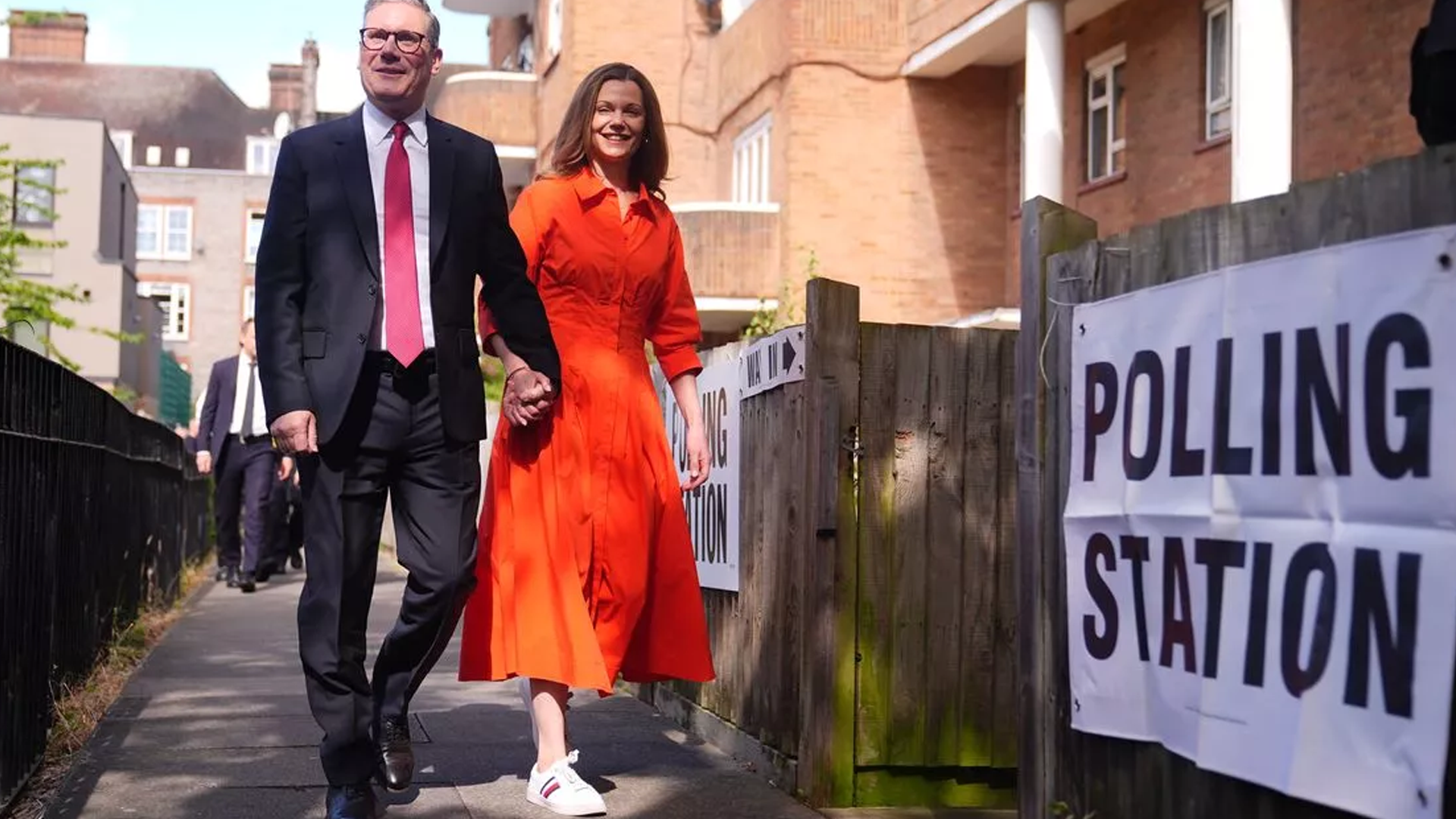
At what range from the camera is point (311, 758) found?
7.09 m

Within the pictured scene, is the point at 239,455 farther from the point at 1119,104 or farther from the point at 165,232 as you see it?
the point at 165,232

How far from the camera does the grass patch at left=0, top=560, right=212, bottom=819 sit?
6.31m

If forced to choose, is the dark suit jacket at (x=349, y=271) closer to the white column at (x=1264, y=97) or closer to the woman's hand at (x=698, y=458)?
the woman's hand at (x=698, y=458)

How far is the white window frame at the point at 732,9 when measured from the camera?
30891 millimetres

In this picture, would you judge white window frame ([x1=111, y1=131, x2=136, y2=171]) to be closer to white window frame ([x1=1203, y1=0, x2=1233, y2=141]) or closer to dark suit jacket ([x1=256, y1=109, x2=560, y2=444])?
white window frame ([x1=1203, y1=0, x2=1233, y2=141])

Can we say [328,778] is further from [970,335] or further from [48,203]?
[48,203]

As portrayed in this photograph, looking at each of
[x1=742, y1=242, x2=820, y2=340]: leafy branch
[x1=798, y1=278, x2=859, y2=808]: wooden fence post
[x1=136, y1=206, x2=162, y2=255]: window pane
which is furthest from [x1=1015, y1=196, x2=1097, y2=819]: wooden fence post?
[x1=136, y1=206, x2=162, y2=255]: window pane

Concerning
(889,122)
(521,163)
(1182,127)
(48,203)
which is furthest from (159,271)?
(1182,127)

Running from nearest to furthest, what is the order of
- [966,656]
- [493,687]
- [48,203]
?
1. [966,656]
2. [493,687]
3. [48,203]

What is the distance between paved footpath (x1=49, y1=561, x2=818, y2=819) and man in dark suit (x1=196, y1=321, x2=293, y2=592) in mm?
5342

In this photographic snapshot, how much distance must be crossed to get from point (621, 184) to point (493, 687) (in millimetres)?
3748

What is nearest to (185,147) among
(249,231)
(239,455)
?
(249,231)

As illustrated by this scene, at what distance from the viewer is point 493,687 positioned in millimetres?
9656

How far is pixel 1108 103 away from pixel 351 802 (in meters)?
19.6
